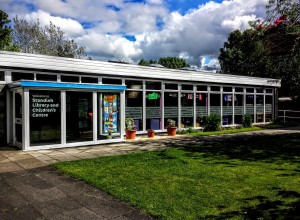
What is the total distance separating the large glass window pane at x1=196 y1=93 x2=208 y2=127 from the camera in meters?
17.7

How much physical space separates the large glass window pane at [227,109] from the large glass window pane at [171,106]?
4.29 meters

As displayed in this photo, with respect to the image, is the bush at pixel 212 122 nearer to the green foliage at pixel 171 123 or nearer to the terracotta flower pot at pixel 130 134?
the green foliage at pixel 171 123

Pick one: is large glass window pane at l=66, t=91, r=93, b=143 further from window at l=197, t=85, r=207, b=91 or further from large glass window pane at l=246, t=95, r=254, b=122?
large glass window pane at l=246, t=95, r=254, b=122

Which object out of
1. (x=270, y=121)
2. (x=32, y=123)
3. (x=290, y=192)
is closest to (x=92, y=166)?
(x=32, y=123)

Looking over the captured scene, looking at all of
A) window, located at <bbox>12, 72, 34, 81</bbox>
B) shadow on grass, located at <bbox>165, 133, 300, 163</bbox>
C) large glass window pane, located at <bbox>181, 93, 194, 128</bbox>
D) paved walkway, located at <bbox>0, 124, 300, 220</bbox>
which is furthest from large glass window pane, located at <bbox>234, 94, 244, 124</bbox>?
paved walkway, located at <bbox>0, 124, 300, 220</bbox>

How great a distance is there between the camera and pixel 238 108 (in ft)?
65.8

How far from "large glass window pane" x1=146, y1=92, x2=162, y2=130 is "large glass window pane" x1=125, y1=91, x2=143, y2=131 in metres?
0.46

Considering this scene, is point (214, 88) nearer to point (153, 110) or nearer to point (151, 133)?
point (153, 110)

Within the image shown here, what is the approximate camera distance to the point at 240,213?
4539 mm

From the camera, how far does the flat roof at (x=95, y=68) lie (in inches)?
437

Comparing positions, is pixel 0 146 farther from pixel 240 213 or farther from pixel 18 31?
pixel 18 31

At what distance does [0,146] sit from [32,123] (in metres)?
1.87

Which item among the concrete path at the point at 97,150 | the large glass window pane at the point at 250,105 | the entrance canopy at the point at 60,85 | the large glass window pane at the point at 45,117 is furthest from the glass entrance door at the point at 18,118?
the large glass window pane at the point at 250,105

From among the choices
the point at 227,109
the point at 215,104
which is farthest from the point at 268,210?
the point at 227,109
